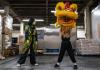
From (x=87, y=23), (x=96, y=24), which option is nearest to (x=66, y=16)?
(x=96, y=24)

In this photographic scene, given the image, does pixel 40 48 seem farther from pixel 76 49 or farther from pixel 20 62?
pixel 20 62

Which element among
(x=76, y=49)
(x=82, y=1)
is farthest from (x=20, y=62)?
(x=82, y=1)

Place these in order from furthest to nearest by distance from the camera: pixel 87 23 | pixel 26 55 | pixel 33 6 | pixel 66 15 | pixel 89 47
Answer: pixel 33 6
pixel 87 23
pixel 89 47
pixel 26 55
pixel 66 15

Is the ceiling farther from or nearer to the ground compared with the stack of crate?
farther from the ground

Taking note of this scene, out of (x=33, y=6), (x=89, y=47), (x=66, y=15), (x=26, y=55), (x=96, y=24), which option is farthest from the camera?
(x=33, y=6)

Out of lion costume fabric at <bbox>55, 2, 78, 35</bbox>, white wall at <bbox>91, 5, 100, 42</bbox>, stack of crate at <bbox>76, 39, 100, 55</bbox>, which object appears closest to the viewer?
lion costume fabric at <bbox>55, 2, 78, 35</bbox>

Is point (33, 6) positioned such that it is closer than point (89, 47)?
No

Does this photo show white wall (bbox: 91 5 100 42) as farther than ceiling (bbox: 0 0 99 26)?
No

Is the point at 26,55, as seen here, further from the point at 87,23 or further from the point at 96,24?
the point at 87,23

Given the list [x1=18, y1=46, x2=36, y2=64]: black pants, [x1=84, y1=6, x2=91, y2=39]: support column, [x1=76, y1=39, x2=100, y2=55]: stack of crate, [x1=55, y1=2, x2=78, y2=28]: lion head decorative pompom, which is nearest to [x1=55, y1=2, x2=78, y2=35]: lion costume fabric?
[x1=55, y1=2, x2=78, y2=28]: lion head decorative pompom

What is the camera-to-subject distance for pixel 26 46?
27.6 ft

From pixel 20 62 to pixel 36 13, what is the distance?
1799cm

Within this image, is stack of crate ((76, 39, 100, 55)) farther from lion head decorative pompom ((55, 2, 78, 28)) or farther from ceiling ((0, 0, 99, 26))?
lion head decorative pompom ((55, 2, 78, 28))

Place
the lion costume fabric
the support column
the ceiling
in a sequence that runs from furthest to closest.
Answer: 1. the support column
2. the ceiling
3. the lion costume fabric
